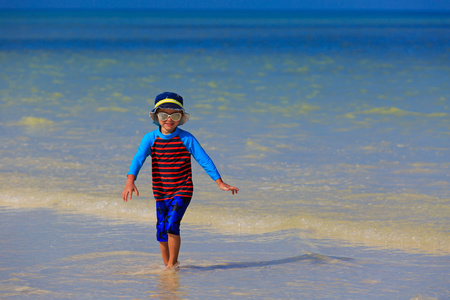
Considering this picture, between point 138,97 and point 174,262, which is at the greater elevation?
point 138,97

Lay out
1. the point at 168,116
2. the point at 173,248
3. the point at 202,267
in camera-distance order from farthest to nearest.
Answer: the point at 202,267 < the point at 173,248 < the point at 168,116

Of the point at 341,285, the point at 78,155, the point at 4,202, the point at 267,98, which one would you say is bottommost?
the point at 341,285

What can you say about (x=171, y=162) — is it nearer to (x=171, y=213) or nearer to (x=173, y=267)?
(x=171, y=213)

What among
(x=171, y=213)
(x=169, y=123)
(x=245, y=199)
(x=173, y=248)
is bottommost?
(x=173, y=248)

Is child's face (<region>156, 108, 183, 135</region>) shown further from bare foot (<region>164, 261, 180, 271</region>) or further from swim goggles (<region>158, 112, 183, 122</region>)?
bare foot (<region>164, 261, 180, 271</region>)

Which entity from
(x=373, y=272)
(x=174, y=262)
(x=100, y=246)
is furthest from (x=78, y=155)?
(x=373, y=272)

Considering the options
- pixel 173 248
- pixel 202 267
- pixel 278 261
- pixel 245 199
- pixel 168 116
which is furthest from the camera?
pixel 245 199

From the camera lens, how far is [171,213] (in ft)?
12.6

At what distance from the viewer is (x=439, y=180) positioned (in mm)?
6480

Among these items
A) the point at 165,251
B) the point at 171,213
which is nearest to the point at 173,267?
the point at 165,251

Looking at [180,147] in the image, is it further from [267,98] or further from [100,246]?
[267,98]

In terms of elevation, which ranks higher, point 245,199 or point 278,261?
point 245,199

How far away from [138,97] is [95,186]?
23.4 feet

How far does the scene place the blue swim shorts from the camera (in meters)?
3.83
